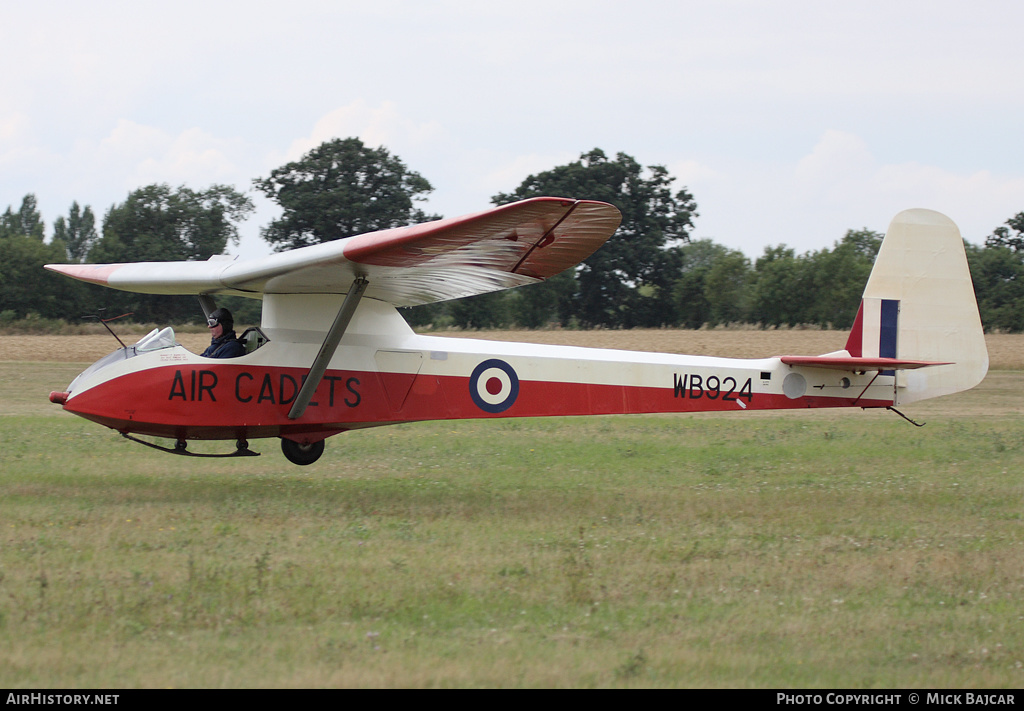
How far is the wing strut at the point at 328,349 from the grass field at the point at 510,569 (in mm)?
972

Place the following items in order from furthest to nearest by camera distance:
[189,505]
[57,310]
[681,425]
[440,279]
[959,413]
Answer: [57,310] → [959,413] → [681,425] → [440,279] → [189,505]

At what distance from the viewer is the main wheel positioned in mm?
10945

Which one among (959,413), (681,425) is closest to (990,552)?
(681,425)

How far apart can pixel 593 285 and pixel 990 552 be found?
46761 mm

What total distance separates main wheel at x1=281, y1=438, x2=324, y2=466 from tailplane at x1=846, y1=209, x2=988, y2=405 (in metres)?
6.54

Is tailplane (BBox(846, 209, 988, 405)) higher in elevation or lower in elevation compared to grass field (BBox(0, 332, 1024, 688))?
higher

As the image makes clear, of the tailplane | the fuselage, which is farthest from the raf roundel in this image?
the tailplane

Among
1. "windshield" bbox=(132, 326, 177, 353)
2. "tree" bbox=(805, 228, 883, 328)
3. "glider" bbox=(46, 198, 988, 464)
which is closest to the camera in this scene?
"glider" bbox=(46, 198, 988, 464)

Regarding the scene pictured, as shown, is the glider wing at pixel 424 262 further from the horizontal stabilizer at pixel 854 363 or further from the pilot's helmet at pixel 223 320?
the horizontal stabilizer at pixel 854 363

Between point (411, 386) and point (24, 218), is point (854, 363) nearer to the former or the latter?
point (411, 386)

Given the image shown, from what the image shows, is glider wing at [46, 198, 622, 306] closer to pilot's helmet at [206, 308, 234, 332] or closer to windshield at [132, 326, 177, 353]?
pilot's helmet at [206, 308, 234, 332]

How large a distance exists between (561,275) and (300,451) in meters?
45.1

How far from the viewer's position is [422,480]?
10961 millimetres
